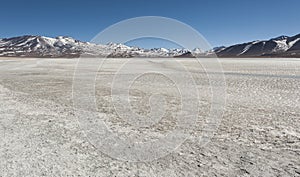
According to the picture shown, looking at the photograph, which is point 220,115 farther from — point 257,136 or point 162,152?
point 162,152

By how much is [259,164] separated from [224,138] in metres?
1.57

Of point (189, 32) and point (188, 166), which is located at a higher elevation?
point (189, 32)

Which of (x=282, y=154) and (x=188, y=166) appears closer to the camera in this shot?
(x=188, y=166)

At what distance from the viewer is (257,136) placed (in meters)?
6.63

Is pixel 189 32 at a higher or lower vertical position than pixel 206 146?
higher

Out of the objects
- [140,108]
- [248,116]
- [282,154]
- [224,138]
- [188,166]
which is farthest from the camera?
[140,108]

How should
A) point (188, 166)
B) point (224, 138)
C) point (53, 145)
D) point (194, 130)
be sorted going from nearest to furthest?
point (188, 166) < point (53, 145) < point (224, 138) < point (194, 130)

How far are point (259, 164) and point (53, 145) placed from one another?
15.1 ft

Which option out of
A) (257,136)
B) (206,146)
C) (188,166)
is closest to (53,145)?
(188,166)

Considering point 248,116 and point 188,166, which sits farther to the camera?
point 248,116

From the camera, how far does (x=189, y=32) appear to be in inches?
237

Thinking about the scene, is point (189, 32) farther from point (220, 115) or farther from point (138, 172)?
point (220, 115)

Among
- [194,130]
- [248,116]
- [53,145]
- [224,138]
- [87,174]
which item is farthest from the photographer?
[248,116]

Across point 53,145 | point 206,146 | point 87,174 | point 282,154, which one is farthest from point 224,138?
point 53,145
